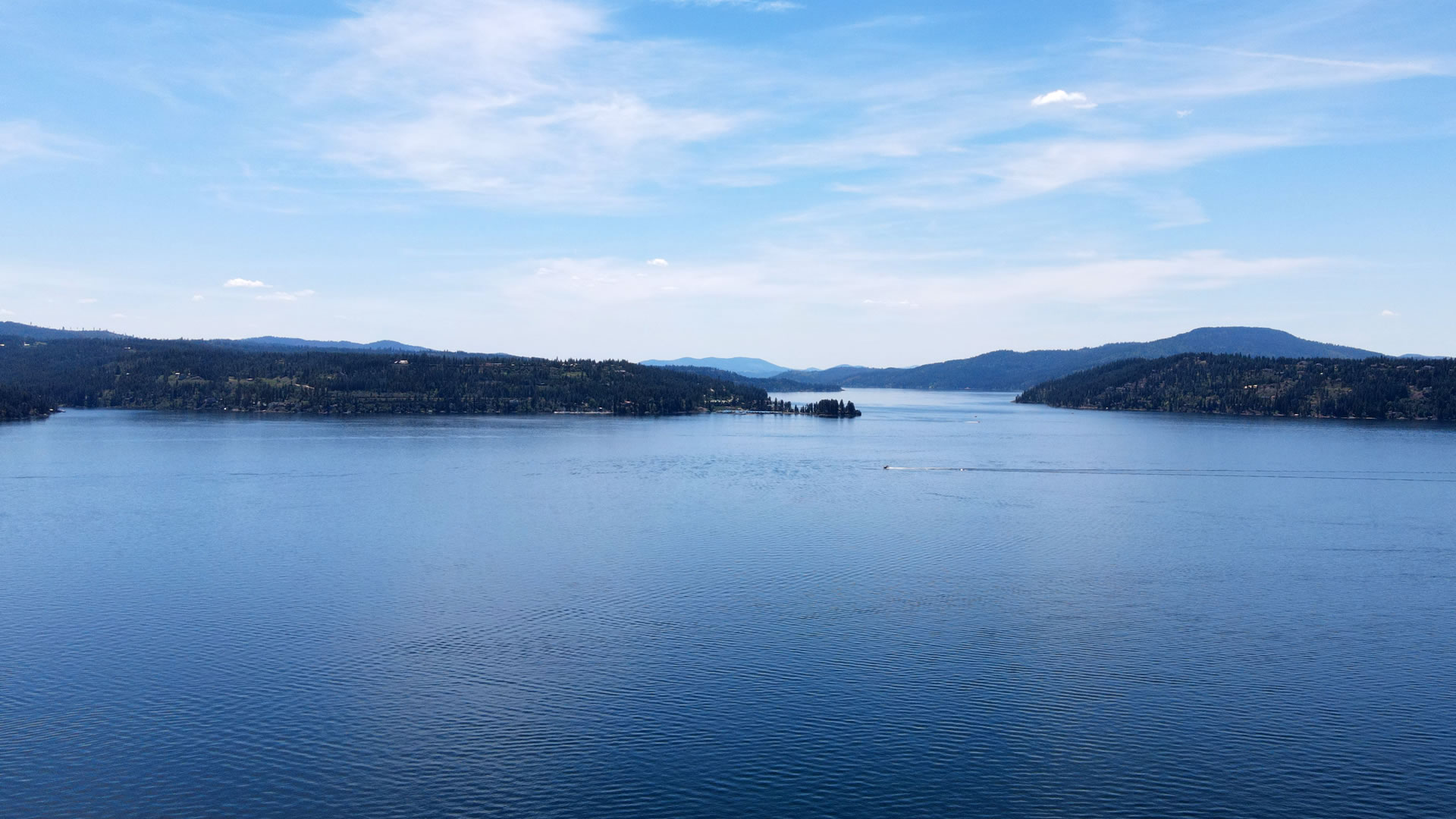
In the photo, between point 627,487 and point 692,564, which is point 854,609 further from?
point 627,487

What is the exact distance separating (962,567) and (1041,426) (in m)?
153

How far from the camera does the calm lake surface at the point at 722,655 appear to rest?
2667 cm

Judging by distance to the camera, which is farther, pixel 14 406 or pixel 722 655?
pixel 14 406

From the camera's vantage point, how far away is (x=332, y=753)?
93.2 feet

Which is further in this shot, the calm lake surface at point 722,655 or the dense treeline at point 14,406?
the dense treeline at point 14,406

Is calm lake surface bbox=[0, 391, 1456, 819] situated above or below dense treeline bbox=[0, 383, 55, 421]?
below

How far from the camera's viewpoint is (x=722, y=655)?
37.2 metres

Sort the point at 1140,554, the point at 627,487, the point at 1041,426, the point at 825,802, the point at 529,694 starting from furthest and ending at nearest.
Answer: the point at 1041,426 → the point at 627,487 → the point at 1140,554 → the point at 529,694 → the point at 825,802

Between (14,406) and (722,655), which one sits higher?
(14,406)

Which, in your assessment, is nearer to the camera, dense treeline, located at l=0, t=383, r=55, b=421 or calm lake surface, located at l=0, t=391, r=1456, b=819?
calm lake surface, located at l=0, t=391, r=1456, b=819

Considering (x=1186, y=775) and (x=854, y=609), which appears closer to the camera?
(x=1186, y=775)

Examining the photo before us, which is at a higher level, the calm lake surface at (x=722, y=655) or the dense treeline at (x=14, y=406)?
the dense treeline at (x=14, y=406)

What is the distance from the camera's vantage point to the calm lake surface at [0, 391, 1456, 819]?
26.7 m

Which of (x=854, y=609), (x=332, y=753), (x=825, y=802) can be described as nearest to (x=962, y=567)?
(x=854, y=609)
